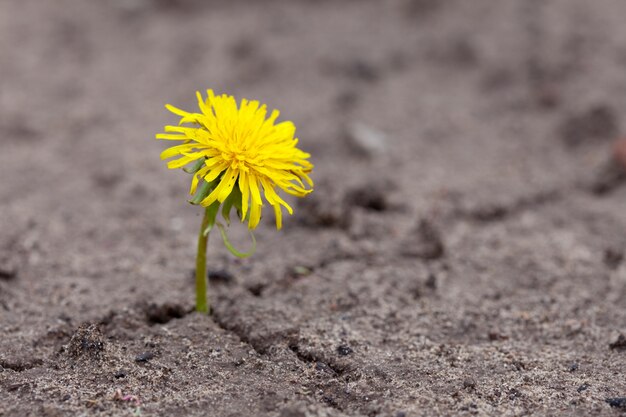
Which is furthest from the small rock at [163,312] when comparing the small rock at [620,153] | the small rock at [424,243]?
the small rock at [620,153]

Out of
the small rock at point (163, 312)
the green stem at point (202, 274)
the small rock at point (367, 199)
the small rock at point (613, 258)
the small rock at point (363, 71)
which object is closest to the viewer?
the green stem at point (202, 274)

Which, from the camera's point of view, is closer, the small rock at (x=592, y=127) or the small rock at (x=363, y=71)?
the small rock at (x=592, y=127)

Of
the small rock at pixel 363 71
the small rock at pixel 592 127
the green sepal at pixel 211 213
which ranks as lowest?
the green sepal at pixel 211 213

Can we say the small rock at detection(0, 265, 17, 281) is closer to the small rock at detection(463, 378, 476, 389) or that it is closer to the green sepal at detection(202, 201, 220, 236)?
the green sepal at detection(202, 201, 220, 236)

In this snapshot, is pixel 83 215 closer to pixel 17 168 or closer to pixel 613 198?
pixel 17 168

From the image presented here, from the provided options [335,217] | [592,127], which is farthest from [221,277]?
[592,127]

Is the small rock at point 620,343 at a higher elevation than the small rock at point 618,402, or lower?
higher

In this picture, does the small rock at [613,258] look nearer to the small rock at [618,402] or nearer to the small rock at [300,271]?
the small rock at [618,402]

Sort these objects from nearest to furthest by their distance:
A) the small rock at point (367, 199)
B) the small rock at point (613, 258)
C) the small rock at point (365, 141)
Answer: the small rock at point (613, 258)
the small rock at point (367, 199)
the small rock at point (365, 141)

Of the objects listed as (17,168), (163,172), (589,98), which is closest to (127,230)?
(163,172)
